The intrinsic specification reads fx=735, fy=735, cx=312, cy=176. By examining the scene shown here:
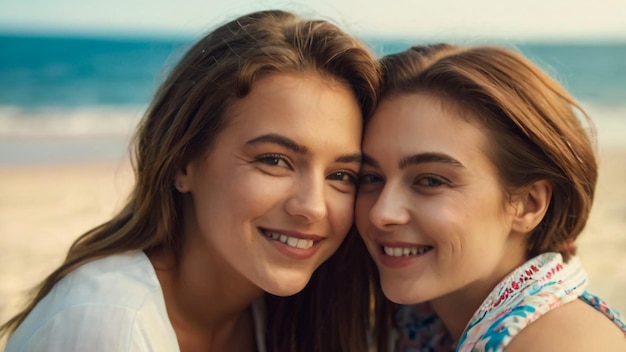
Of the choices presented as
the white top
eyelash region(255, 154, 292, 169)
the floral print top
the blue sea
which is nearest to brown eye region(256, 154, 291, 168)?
eyelash region(255, 154, 292, 169)

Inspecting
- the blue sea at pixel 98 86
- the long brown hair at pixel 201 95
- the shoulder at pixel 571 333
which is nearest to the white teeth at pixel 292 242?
the long brown hair at pixel 201 95

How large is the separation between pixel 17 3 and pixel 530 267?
3169 centimetres

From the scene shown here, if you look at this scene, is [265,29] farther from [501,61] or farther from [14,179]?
[14,179]

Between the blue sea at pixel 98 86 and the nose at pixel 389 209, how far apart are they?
0.75 meters

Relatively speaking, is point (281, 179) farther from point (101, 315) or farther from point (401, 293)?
point (101, 315)

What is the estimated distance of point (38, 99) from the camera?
1661 centimetres

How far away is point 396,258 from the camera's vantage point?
9.74ft

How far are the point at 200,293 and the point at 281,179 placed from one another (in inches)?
28.4

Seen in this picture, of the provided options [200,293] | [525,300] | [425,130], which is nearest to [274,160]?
[425,130]

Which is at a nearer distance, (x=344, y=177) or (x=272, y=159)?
(x=272, y=159)

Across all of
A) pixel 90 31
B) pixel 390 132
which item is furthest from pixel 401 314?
pixel 90 31

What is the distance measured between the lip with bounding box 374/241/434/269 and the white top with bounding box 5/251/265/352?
0.89m

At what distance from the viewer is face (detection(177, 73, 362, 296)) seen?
9.18 ft

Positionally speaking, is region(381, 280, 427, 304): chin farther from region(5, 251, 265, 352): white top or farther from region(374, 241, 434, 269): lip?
region(5, 251, 265, 352): white top
